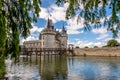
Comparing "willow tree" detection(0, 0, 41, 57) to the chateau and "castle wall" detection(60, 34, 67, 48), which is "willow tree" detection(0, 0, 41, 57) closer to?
the chateau

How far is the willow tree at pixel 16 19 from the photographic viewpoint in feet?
17.9

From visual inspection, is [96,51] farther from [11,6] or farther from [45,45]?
[11,6]

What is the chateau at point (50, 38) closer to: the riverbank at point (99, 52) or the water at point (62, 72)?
the riverbank at point (99, 52)

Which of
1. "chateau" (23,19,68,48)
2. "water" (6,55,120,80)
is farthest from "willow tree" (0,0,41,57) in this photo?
"chateau" (23,19,68,48)

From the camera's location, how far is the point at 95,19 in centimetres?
553

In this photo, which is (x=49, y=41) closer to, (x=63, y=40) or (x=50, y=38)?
(x=50, y=38)

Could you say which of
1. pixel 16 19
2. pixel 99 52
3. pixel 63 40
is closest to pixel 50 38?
pixel 63 40

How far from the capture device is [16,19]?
18.8 ft

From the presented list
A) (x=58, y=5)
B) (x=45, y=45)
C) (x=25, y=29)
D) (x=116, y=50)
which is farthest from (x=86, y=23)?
(x=45, y=45)

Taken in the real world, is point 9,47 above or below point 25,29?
below

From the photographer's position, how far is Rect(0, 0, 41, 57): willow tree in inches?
214

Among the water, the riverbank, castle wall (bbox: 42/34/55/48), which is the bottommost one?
the water

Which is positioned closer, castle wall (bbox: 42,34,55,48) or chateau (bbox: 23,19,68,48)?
castle wall (bbox: 42,34,55,48)

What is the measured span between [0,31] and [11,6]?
962 mm
